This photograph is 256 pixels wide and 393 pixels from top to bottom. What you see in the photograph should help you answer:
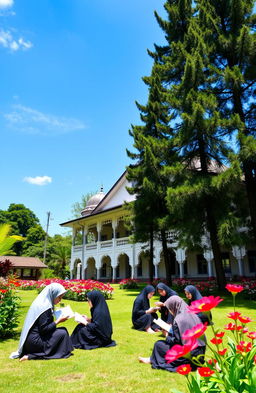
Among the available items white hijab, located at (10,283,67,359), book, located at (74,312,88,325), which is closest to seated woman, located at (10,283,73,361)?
white hijab, located at (10,283,67,359)

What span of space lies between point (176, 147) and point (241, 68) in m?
4.41

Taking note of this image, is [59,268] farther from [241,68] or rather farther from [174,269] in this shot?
[241,68]

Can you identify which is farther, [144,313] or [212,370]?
[144,313]

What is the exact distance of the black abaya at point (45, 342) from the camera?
184 inches

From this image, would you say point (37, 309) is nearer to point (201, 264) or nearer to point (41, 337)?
point (41, 337)

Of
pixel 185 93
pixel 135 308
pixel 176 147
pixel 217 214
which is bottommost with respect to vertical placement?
pixel 135 308

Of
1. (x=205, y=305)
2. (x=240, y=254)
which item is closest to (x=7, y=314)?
(x=205, y=305)

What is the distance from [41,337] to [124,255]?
84.6 feet

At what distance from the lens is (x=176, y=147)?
14.3 m

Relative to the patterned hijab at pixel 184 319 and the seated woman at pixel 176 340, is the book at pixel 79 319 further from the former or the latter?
the patterned hijab at pixel 184 319

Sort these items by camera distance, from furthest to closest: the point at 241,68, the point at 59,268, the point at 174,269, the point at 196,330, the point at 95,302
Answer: the point at 59,268, the point at 174,269, the point at 241,68, the point at 95,302, the point at 196,330

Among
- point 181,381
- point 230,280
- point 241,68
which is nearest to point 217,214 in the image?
point 241,68

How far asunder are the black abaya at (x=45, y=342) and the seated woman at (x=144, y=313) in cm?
259

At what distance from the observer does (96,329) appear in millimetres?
5387
